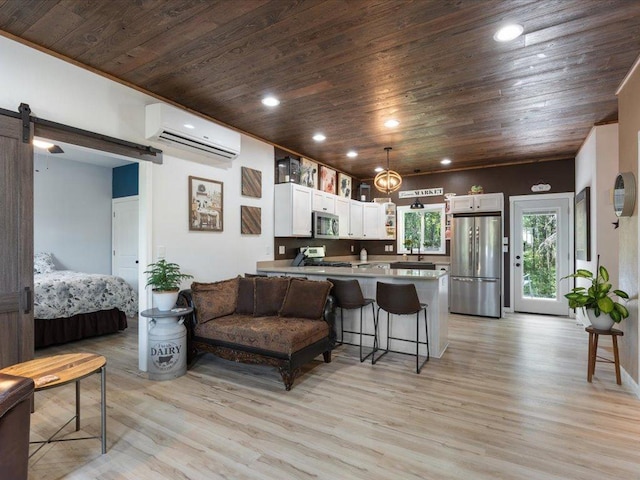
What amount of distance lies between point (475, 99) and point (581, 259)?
3.34 meters

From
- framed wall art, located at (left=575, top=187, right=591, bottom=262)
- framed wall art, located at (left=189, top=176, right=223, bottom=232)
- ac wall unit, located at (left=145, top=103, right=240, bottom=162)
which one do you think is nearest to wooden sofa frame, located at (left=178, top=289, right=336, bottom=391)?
Result: framed wall art, located at (left=189, top=176, right=223, bottom=232)

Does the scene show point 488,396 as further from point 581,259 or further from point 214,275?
point 581,259

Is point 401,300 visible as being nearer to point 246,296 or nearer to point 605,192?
point 246,296

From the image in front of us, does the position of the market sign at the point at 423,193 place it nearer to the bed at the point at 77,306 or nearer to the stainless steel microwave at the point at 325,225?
the stainless steel microwave at the point at 325,225

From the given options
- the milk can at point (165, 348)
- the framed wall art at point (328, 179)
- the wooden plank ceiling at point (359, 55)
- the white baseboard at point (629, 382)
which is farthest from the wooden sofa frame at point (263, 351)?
the framed wall art at point (328, 179)

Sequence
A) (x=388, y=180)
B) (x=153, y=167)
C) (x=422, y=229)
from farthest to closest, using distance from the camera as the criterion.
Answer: (x=422, y=229), (x=388, y=180), (x=153, y=167)

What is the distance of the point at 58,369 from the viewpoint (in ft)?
6.51

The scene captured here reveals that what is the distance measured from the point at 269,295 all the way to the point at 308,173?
8.43 feet

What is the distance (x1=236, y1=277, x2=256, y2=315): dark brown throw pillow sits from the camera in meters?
3.80

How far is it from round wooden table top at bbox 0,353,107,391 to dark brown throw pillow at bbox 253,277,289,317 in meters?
1.73

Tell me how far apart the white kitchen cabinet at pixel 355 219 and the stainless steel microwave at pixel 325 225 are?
58 cm

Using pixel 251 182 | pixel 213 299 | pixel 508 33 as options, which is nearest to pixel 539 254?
pixel 508 33

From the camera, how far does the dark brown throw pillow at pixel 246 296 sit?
380 centimetres

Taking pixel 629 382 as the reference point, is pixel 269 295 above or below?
above
